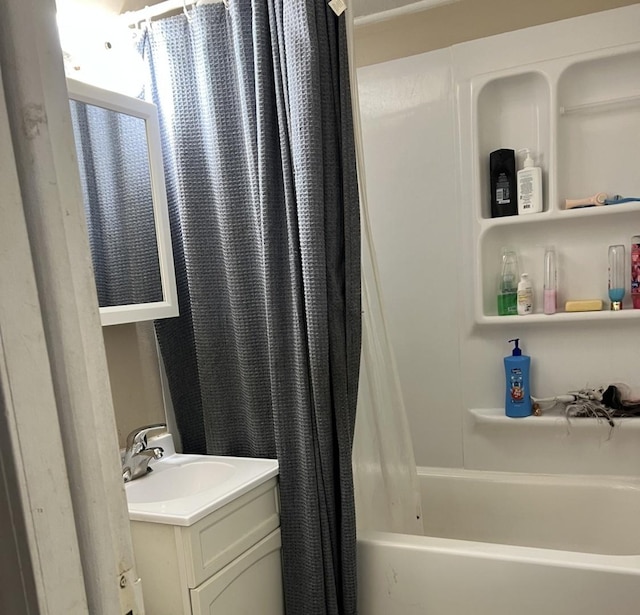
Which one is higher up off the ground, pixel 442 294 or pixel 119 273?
pixel 119 273

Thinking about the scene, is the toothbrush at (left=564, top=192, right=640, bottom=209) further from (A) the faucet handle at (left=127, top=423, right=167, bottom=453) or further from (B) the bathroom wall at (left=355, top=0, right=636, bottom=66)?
(A) the faucet handle at (left=127, top=423, right=167, bottom=453)

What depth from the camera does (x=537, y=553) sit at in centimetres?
145

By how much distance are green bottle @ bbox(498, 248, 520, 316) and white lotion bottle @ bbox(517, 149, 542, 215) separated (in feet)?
0.67

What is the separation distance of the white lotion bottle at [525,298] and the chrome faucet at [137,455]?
55.2 inches

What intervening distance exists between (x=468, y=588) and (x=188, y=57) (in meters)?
1.74

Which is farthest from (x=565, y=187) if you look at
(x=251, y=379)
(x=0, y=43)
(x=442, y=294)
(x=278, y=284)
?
(x=0, y=43)

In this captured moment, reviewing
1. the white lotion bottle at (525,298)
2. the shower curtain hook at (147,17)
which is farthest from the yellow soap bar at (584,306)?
the shower curtain hook at (147,17)

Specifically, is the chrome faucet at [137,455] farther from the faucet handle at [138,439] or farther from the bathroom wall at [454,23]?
the bathroom wall at [454,23]

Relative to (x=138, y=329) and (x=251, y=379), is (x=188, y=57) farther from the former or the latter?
(x=251, y=379)

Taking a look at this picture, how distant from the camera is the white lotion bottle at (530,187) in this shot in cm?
202

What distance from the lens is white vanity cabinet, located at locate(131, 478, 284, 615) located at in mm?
1255

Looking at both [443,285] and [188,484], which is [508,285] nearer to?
[443,285]

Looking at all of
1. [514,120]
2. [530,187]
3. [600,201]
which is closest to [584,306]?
[600,201]

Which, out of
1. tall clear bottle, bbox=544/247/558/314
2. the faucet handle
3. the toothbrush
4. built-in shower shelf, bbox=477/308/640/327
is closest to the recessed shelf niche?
the toothbrush
